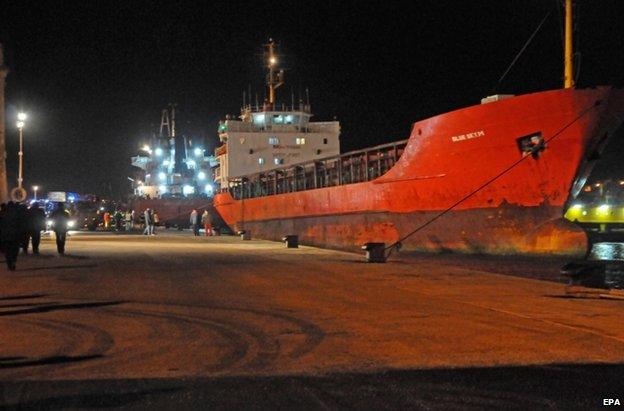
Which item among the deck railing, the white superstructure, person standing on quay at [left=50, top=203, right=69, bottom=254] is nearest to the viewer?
person standing on quay at [left=50, top=203, right=69, bottom=254]

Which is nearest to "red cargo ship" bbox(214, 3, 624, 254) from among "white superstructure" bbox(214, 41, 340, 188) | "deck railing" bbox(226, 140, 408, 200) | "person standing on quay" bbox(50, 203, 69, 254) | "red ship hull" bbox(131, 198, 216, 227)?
"deck railing" bbox(226, 140, 408, 200)

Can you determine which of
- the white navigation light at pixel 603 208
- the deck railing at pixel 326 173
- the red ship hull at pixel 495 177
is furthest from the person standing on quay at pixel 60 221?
the white navigation light at pixel 603 208

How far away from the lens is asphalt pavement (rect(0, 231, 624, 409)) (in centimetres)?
488

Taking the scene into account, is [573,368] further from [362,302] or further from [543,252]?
[543,252]

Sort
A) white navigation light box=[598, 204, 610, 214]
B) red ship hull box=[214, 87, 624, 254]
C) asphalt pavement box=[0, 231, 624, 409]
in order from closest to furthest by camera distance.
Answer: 1. asphalt pavement box=[0, 231, 624, 409]
2. red ship hull box=[214, 87, 624, 254]
3. white navigation light box=[598, 204, 610, 214]

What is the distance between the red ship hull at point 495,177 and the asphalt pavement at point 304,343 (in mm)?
5533

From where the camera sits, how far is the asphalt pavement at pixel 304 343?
4.88 metres

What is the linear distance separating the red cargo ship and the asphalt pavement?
220 inches

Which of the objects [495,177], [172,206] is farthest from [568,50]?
[172,206]

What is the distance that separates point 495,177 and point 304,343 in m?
13.3

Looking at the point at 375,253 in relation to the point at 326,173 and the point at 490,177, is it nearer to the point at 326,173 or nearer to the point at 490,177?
the point at 490,177

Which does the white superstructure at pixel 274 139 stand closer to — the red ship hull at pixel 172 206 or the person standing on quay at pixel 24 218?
the red ship hull at pixel 172 206

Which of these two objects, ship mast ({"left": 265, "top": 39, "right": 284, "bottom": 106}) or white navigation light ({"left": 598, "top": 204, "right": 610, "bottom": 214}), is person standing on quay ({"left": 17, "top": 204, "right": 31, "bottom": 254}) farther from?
ship mast ({"left": 265, "top": 39, "right": 284, "bottom": 106})

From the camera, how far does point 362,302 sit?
996 centimetres
